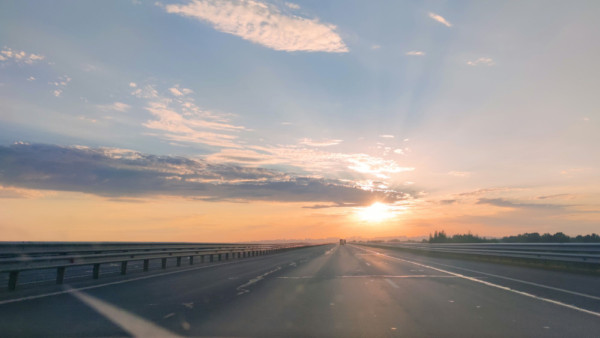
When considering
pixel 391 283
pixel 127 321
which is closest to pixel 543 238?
pixel 391 283

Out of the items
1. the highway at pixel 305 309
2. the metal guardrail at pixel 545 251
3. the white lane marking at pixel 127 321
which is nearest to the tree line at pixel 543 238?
the metal guardrail at pixel 545 251

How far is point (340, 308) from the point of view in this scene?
9.38m

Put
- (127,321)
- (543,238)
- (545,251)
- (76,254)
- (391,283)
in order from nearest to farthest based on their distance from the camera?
(127,321) → (391,283) → (76,254) → (545,251) → (543,238)

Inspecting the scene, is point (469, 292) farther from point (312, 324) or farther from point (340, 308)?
point (312, 324)

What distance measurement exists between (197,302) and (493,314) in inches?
245

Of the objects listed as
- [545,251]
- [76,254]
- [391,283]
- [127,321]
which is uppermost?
[545,251]

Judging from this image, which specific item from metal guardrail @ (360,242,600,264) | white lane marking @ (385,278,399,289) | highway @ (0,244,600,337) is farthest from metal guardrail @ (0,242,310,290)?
metal guardrail @ (360,242,600,264)

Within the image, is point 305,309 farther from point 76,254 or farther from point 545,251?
point 545,251

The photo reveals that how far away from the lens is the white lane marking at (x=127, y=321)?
6.93m

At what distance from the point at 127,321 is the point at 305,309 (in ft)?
11.4

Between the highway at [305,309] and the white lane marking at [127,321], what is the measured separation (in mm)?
19

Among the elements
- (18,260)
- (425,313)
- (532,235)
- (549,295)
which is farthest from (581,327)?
(532,235)

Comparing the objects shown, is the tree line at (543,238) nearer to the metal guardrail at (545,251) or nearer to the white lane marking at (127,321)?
the metal guardrail at (545,251)

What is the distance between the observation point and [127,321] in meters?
7.86
